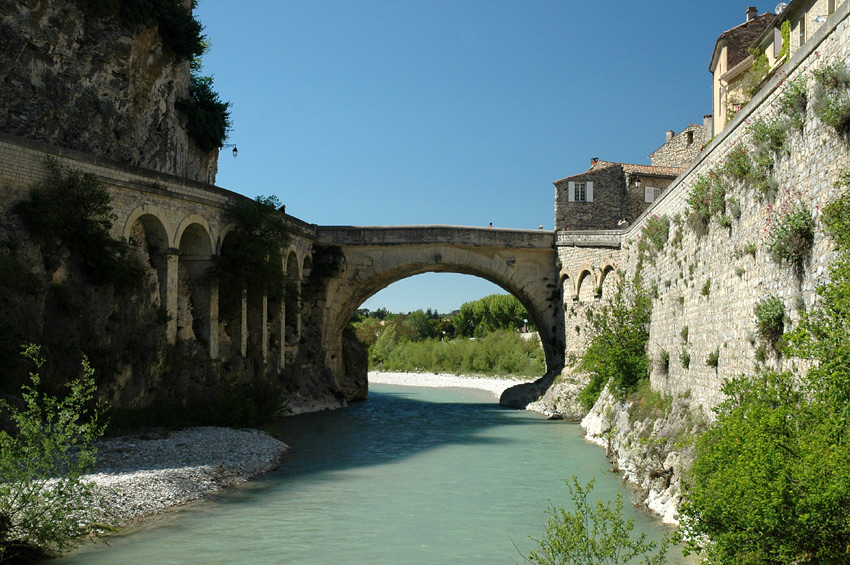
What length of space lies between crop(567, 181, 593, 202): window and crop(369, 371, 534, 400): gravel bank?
11.0m

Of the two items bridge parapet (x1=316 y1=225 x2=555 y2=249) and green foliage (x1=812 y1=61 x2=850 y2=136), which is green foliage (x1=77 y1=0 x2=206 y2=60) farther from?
green foliage (x1=812 y1=61 x2=850 y2=136)

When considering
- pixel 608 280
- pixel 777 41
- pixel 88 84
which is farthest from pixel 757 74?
pixel 88 84

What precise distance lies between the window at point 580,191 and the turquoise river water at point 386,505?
62.9 feet

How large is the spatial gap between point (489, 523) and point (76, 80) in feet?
59.1

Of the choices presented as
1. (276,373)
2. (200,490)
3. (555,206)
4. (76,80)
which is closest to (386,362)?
(555,206)

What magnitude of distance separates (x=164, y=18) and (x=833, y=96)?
22236mm

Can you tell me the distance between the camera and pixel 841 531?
595cm

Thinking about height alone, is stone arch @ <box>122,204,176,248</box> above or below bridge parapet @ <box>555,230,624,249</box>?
below

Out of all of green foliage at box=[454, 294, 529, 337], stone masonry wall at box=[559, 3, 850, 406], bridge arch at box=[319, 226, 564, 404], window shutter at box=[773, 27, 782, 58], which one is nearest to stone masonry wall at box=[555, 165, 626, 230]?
bridge arch at box=[319, 226, 564, 404]

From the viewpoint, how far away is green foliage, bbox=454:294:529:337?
68875mm

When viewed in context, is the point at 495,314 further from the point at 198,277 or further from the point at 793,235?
the point at 793,235

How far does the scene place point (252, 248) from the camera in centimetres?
2127

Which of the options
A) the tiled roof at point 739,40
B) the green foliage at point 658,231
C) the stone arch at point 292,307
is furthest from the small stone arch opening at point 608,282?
the stone arch at point 292,307

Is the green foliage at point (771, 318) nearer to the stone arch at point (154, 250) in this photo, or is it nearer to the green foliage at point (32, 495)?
the green foliage at point (32, 495)
